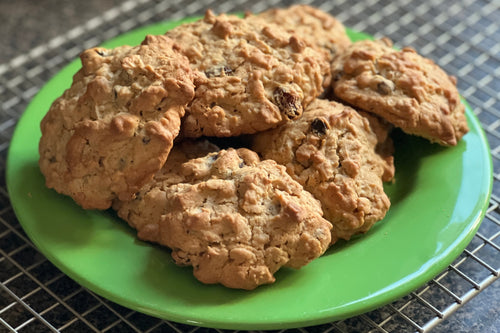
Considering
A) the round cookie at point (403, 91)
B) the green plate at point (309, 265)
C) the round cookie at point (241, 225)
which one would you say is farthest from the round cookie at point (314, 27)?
the round cookie at point (241, 225)

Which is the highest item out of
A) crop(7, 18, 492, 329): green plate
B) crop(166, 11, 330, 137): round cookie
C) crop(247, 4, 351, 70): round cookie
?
crop(166, 11, 330, 137): round cookie

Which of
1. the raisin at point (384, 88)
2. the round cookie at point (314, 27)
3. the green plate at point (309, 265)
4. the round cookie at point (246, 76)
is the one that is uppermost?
the round cookie at point (246, 76)

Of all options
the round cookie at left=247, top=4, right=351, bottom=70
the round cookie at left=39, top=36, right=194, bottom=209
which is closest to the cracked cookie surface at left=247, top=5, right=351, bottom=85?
the round cookie at left=247, top=4, right=351, bottom=70

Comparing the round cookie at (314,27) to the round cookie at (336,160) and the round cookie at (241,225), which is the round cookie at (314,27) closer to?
the round cookie at (336,160)

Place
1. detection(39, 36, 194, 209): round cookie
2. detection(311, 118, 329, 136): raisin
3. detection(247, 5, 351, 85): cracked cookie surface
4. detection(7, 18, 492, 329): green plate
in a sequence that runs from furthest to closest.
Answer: detection(247, 5, 351, 85): cracked cookie surface < detection(311, 118, 329, 136): raisin < detection(39, 36, 194, 209): round cookie < detection(7, 18, 492, 329): green plate

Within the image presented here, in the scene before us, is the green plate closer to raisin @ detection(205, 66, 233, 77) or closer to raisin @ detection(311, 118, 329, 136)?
raisin @ detection(311, 118, 329, 136)

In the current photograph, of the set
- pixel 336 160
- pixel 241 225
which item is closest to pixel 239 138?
pixel 336 160

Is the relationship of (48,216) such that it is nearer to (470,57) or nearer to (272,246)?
(272,246)
